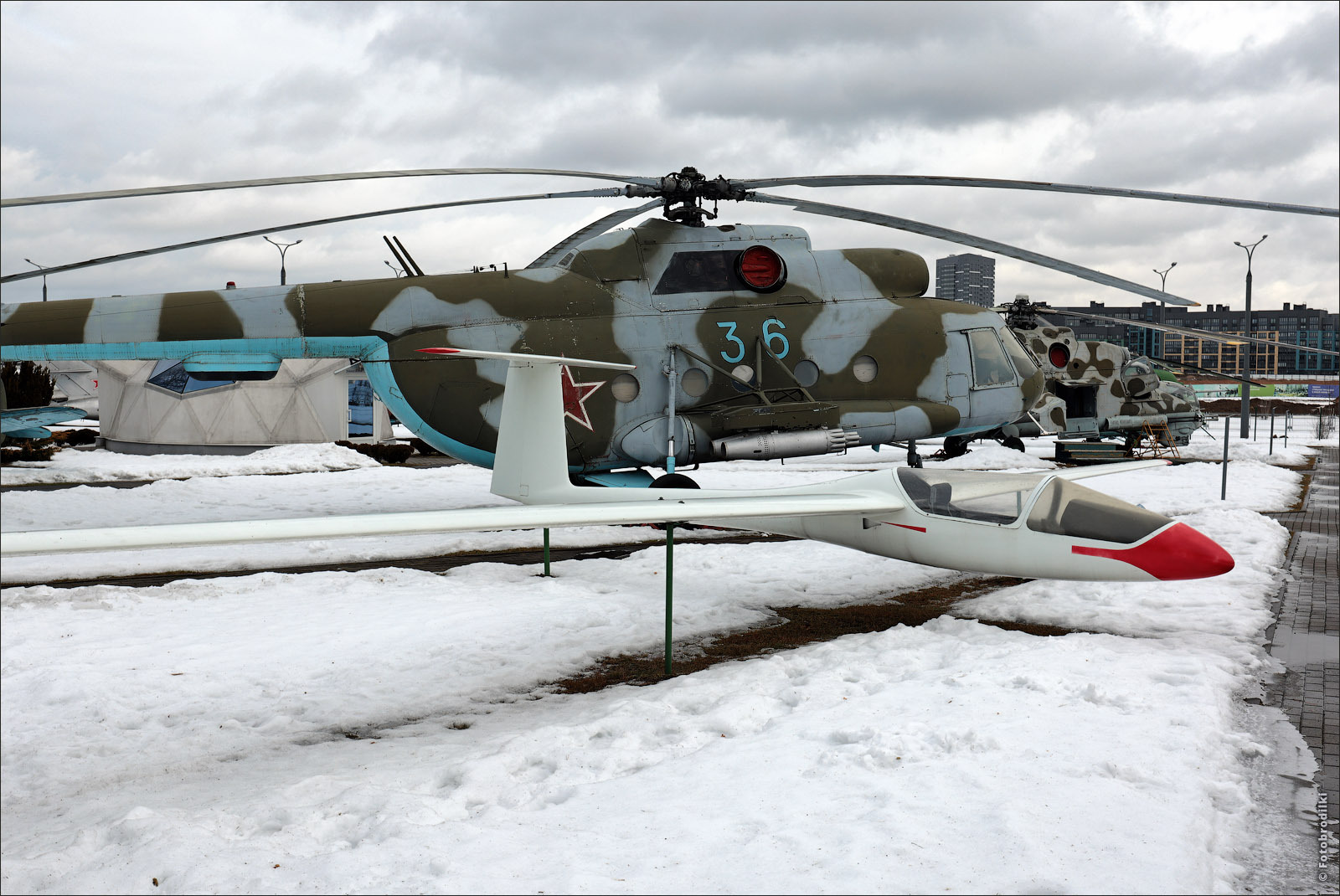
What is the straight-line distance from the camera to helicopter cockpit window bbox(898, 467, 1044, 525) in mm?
8422

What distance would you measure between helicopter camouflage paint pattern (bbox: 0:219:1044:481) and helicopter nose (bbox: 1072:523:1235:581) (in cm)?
539

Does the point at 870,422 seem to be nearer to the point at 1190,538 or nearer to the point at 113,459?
the point at 1190,538

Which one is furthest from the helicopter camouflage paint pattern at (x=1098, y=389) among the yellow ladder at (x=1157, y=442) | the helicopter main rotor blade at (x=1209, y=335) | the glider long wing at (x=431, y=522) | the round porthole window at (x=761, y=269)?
the glider long wing at (x=431, y=522)

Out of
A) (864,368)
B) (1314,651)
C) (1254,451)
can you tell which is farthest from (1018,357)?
(1254,451)

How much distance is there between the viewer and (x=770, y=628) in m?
8.62

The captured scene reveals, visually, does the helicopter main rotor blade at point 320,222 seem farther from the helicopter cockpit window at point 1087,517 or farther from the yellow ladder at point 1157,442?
the yellow ladder at point 1157,442

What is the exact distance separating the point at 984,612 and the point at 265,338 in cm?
999

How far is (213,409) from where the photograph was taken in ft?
90.5

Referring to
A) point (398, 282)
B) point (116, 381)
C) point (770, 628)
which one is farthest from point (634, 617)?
point (116, 381)

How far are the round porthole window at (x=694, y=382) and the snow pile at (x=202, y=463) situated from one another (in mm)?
13455

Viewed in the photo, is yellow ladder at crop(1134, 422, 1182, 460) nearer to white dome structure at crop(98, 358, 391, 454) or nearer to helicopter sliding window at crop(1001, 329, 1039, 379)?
helicopter sliding window at crop(1001, 329, 1039, 379)

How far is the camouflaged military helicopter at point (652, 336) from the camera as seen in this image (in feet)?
39.2

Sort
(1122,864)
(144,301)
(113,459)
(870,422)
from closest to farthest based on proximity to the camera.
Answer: (1122,864) → (144,301) → (870,422) → (113,459)

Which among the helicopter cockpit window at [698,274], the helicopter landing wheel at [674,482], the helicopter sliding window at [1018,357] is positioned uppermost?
the helicopter cockpit window at [698,274]
